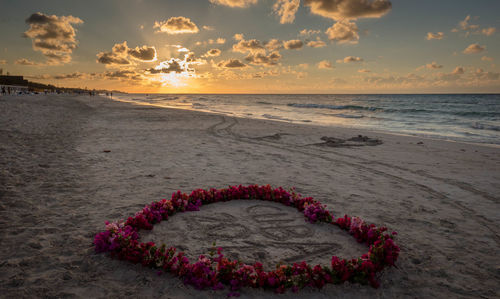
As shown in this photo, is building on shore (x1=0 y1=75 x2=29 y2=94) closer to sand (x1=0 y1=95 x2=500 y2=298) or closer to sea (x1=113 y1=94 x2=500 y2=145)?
sea (x1=113 y1=94 x2=500 y2=145)

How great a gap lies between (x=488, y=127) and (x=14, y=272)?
1395 inches

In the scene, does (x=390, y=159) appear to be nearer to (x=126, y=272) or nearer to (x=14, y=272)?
(x=126, y=272)

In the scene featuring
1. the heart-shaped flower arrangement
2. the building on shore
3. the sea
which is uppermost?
the building on shore

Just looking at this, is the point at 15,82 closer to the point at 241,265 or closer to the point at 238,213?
the point at 238,213

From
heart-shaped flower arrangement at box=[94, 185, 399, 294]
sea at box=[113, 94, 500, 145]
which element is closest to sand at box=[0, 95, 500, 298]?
heart-shaped flower arrangement at box=[94, 185, 399, 294]

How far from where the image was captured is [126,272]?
3.55 metres

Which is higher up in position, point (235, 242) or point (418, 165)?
point (418, 165)

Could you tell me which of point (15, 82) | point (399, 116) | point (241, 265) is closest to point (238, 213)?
point (241, 265)

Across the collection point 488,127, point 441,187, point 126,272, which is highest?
point 488,127

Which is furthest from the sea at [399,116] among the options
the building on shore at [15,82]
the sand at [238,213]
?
the building on shore at [15,82]

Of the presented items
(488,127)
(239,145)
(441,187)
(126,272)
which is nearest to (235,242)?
Result: (126,272)

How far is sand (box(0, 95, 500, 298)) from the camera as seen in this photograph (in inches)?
136

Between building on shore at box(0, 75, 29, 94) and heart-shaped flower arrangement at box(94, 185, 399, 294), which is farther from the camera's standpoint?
building on shore at box(0, 75, 29, 94)

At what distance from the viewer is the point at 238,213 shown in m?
5.59
